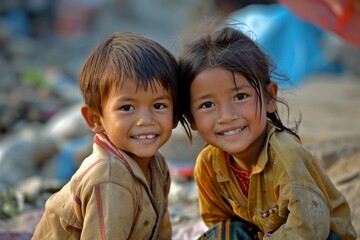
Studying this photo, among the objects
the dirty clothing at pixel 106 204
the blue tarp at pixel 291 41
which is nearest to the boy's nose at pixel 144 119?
the dirty clothing at pixel 106 204

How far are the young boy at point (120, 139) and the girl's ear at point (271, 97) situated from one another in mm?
381

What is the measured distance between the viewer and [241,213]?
3010 millimetres

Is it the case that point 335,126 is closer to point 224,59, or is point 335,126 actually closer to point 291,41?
point 291,41

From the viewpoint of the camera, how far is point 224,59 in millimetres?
2734

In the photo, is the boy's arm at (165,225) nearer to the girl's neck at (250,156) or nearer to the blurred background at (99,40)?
the girl's neck at (250,156)

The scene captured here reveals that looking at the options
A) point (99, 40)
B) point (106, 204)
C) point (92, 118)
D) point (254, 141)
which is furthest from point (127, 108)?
point (99, 40)

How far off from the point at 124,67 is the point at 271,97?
0.63m

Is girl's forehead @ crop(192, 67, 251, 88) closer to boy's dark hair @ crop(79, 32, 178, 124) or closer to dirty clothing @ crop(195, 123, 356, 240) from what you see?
boy's dark hair @ crop(79, 32, 178, 124)

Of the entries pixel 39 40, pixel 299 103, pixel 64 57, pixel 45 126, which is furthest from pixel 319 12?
pixel 39 40

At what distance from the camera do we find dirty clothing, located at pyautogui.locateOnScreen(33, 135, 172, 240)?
103 inches

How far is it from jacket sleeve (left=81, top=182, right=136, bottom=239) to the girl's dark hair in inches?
18.7

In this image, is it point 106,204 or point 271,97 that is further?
point 271,97

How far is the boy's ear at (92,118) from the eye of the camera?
2.84 metres

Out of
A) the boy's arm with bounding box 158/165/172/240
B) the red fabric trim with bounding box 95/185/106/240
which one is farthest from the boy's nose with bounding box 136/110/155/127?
the boy's arm with bounding box 158/165/172/240
